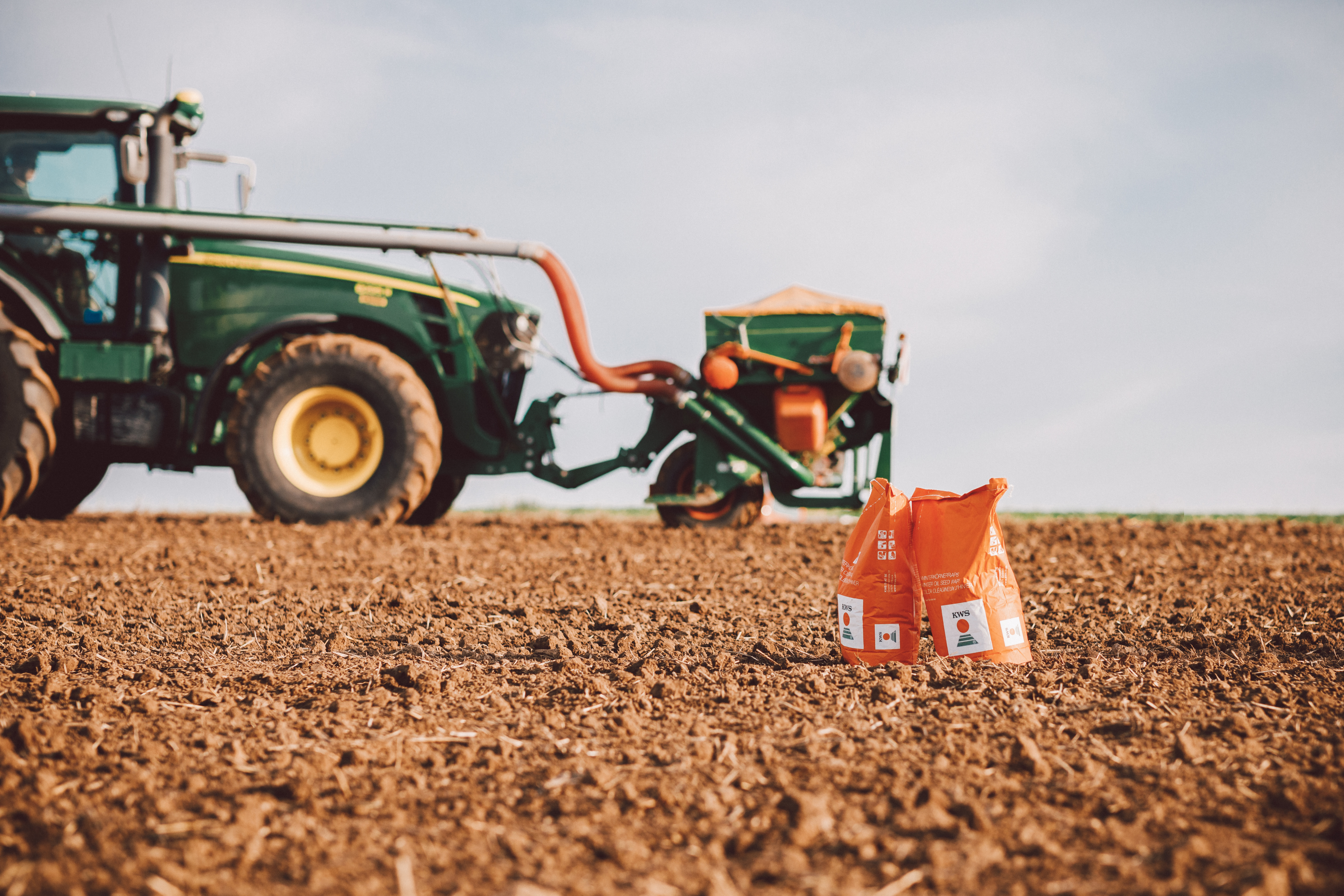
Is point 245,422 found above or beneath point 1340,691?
above

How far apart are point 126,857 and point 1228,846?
6.65 ft

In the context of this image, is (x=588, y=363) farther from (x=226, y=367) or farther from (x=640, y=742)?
(x=640, y=742)

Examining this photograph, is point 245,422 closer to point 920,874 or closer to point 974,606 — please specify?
point 974,606

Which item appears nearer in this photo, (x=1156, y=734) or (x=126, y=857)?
(x=126, y=857)

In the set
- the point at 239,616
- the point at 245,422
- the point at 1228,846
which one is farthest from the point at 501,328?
the point at 1228,846

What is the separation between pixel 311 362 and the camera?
6.55 m

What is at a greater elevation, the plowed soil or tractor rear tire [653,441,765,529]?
tractor rear tire [653,441,765,529]

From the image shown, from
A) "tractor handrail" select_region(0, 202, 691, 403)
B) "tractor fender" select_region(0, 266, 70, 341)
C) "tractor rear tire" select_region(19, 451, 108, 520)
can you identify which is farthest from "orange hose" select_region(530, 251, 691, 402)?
"tractor rear tire" select_region(19, 451, 108, 520)

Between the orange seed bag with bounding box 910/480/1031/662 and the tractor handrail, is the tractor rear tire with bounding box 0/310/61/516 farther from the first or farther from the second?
the orange seed bag with bounding box 910/480/1031/662

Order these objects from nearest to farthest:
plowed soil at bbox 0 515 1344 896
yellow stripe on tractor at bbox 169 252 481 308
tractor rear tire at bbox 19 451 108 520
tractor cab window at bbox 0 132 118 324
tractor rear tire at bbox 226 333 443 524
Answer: plowed soil at bbox 0 515 1344 896
tractor rear tire at bbox 226 333 443 524
tractor cab window at bbox 0 132 118 324
yellow stripe on tractor at bbox 169 252 481 308
tractor rear tire at bbox 19 451 108 520

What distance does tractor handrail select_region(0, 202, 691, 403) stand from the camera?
→ 6453mm

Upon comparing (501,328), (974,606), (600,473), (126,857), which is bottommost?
(126,857)

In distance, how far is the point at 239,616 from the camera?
12.9 ft

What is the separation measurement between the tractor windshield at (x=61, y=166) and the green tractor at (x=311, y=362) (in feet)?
0.04
